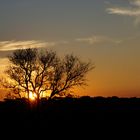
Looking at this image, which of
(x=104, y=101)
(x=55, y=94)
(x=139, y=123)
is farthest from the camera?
(x=55, y=94)

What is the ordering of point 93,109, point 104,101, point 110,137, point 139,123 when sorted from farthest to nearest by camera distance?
1. point 104,101
2. point 93,109
3. point 139,123
4. point 110,137

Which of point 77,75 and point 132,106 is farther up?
point 77,75

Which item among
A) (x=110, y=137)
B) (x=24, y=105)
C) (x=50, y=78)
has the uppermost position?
(x=50, y=78)

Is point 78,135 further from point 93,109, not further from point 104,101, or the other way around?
point 104,101

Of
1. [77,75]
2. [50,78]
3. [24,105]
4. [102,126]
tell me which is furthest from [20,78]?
[102,126]

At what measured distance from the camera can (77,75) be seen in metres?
66.9

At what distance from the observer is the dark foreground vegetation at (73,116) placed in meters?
29.3

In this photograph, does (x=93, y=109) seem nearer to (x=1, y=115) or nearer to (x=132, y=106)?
(x=132, y=106)

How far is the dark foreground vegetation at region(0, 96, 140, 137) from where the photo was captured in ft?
96.1

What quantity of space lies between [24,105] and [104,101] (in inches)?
237

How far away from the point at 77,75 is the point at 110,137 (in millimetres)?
39057

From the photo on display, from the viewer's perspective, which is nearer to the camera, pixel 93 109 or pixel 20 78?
pixel 93 109

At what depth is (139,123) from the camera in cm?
2992

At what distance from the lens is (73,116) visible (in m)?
31.2
